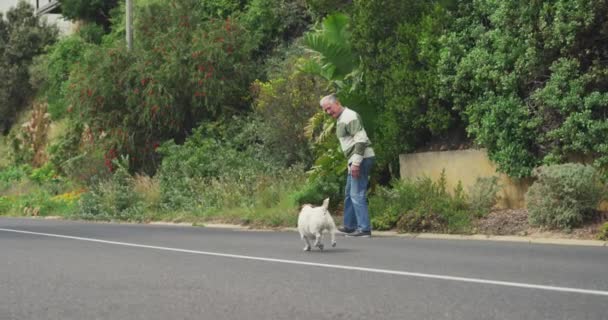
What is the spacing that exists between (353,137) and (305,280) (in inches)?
225

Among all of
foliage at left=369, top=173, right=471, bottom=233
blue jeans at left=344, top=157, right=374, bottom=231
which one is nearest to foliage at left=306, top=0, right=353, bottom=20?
foliage at left=369, top=173, right=471, bottom=233

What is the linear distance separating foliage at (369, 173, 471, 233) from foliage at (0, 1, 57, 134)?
33.3 meters

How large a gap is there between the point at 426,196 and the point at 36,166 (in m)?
28.5

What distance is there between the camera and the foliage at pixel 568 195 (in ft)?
43.8

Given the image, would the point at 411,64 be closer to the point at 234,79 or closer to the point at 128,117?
the point at 234,79

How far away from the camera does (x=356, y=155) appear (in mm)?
14172

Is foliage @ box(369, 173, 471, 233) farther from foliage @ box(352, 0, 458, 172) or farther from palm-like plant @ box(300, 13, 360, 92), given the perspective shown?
palm-like plant @ box(300, 13, 360, 92)

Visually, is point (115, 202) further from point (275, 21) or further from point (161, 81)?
point (275, 21)

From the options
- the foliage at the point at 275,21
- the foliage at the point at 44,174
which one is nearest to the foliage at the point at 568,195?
the foliage at the point at 275,21

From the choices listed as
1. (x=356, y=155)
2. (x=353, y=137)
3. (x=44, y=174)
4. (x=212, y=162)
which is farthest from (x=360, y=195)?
(x=44, y=174)

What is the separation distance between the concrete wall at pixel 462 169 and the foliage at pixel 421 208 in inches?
10.0

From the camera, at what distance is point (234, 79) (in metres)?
27.2

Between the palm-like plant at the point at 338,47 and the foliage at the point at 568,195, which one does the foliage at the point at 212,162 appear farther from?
the foliage at the point at 568,195

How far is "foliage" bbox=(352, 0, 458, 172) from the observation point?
16844 millimetres
